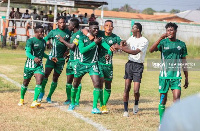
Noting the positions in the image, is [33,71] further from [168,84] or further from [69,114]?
[168,84]

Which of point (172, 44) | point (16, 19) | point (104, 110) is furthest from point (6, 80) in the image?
point (16, 19)

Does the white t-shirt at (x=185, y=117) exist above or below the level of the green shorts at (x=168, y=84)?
above

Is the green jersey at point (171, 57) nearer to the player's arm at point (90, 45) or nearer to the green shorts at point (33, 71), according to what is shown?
the player's arm at point (90, 45)

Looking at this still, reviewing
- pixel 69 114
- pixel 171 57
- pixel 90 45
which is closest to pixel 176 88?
pixel 171 57

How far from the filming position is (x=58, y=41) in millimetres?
10625

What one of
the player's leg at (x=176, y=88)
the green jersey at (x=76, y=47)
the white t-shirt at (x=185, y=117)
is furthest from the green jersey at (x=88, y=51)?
the white t-shirt at (x=185, y=117)

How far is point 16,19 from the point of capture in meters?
29.6

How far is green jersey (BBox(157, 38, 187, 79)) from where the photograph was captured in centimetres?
795

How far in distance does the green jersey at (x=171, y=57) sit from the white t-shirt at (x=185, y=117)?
5796mm

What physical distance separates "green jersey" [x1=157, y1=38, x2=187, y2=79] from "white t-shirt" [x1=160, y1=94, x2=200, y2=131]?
580cm

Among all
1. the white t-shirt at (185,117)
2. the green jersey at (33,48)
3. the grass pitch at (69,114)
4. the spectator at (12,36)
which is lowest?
the grass pitch at (69,114)

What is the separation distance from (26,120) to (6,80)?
7019 millimetres

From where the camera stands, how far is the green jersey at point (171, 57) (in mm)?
7949

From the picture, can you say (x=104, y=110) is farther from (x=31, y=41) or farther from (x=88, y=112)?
(x=31, y=41)
